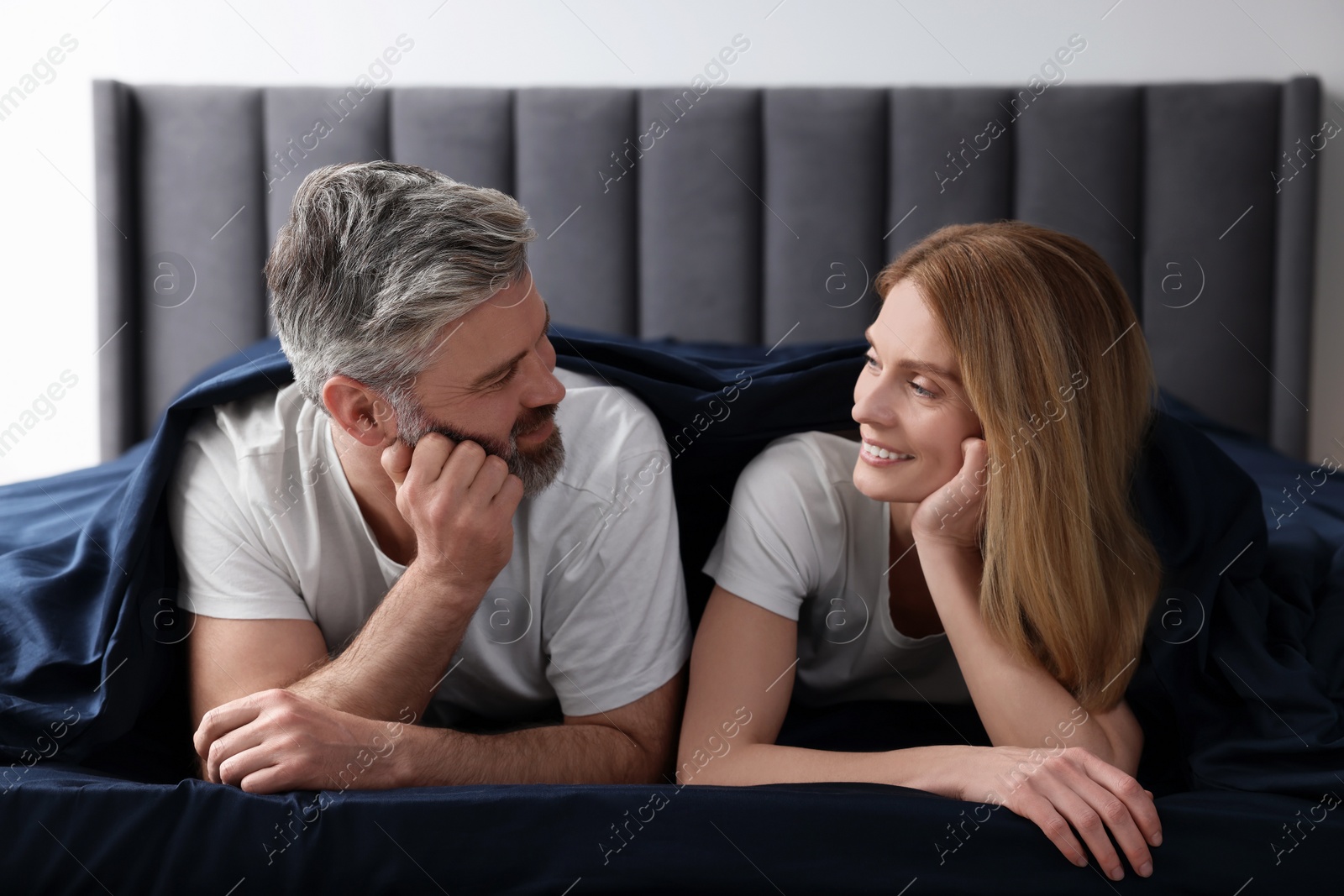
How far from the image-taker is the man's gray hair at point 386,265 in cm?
100

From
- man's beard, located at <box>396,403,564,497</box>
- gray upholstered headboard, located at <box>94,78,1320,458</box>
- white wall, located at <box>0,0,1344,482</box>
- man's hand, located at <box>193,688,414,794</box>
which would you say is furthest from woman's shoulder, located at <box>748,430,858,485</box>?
white wall, located at <box>0,0,1344,482</box>

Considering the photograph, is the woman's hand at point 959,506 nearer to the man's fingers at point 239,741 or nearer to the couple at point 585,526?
the couple at point 585,526

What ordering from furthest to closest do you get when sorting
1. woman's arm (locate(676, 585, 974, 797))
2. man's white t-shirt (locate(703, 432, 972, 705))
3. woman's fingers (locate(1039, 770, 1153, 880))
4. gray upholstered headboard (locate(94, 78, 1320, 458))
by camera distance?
gray upholstered headboard (locate(94, 78, 1320, 458)) < man's white t-shirt (locate(703, 432, 972, 705)) < woman's arm (locate(676, 585, 974, 797)) < woman's fingers (locate(1039, 770, 1153, 880))

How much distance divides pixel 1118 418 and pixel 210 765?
963mm

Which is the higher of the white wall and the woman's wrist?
the white wall

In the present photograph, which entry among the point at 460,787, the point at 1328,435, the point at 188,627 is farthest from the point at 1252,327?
the point at 188,627

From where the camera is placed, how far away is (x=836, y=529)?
1154 millimetres

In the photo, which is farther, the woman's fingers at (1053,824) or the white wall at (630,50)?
the white wall at (630,50)

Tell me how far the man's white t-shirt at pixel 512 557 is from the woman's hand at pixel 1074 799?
1.14 feet

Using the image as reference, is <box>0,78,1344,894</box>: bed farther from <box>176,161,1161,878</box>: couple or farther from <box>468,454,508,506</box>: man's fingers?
<box>468,454,508,506</box>: man's fingers

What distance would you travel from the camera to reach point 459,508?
1.02 metres

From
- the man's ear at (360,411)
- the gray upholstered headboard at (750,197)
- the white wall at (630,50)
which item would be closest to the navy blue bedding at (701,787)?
the man's ear at (360,411)

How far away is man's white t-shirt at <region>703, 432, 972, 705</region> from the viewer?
1.11 meters

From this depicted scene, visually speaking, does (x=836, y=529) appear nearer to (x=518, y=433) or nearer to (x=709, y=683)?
(x=709, y=683)
